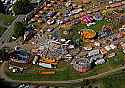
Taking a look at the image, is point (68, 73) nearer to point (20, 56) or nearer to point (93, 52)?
point (93, 52)

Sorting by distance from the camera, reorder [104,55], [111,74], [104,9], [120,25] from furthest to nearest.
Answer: [104,9], [120,25], [104,55], [111,74]

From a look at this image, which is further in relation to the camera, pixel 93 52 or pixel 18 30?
pixel 18 30

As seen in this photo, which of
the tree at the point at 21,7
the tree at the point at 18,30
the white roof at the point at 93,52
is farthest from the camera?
the tree at the point at 21,7

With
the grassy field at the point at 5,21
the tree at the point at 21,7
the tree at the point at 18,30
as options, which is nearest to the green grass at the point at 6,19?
the grassy field at the point at 5,21

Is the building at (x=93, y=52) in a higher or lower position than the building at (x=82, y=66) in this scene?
higher

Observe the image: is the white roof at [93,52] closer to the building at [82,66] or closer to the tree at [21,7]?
the building at [82,66]

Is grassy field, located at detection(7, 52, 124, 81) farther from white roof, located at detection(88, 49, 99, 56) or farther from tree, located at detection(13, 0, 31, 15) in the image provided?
tree, located at detection(13, 0, 31, 15)

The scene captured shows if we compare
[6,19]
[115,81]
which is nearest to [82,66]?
[115,81]

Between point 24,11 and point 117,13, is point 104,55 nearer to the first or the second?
point 117,13

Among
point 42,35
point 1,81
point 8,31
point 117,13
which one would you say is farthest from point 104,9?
point 1,81

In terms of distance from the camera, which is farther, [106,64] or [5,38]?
[5,38]

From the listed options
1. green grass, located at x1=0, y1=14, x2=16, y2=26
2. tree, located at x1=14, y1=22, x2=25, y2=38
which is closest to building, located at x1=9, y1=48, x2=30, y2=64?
tree, located at x1=14, y1=22, x2=25, y2=38
